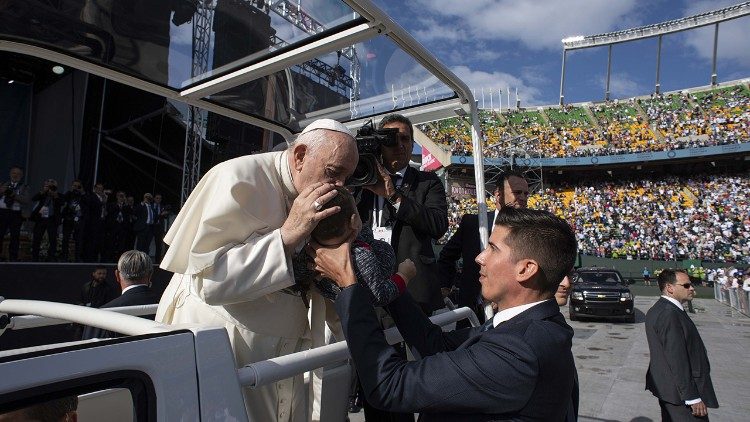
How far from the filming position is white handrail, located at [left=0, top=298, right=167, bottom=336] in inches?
44.3

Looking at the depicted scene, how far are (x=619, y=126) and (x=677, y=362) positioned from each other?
38709 millimetres

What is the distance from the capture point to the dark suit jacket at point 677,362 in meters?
3.84

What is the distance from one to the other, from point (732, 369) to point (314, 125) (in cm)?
916

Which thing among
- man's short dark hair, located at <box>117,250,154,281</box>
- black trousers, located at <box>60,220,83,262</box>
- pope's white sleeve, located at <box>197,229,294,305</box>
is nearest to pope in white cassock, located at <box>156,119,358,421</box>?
pope's white sleeve, located at <box>197,229,294,305</box>

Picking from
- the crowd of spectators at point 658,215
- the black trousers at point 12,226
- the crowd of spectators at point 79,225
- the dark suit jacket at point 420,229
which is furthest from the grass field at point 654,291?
the black trousers at point 12,226

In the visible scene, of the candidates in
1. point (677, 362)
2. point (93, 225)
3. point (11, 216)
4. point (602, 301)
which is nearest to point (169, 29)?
point (677, 362)

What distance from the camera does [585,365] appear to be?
7828 mm

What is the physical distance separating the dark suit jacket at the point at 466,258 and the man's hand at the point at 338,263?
179 cm

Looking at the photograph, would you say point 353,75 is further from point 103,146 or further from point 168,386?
point 103,146

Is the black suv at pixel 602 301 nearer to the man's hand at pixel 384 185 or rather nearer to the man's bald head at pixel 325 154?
the man's hand at pixel 384 185

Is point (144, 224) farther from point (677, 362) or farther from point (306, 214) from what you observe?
point (306, 214)

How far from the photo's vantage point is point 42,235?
924 cm

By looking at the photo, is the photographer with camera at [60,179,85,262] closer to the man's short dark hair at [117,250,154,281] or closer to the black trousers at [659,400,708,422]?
the man's short dark hair at [117,250,154,281]

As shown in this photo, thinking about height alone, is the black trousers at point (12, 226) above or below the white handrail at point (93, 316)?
below
